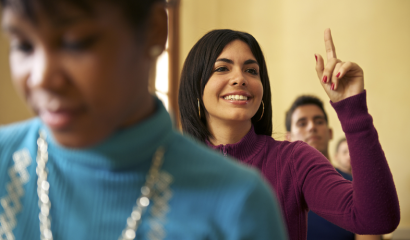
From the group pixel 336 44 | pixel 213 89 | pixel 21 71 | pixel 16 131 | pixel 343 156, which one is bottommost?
pixel 343 156

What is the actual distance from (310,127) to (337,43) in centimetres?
276

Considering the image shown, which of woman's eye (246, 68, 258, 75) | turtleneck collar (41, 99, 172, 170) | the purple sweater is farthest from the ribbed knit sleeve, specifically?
turtleneck collar (41, 99, 172, 170)

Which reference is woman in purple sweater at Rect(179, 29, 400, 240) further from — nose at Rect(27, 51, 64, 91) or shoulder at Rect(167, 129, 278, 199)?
nose at Rect(27, 51, 64, 91)

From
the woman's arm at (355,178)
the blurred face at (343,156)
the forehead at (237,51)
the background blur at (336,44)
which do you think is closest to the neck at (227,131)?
the forehead at (237,51)

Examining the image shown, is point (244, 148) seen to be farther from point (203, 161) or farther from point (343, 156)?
point (343, 156)

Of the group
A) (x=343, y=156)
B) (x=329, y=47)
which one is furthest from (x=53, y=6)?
(x=343, y=156)

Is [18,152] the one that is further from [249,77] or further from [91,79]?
[249,77]

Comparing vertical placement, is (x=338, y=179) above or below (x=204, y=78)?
below

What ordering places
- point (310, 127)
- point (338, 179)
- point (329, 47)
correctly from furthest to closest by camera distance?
1. point (310, 127)
2. point (329, 47)
3. point (338, 179)

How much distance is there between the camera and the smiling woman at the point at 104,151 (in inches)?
20.3

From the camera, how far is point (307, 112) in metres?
2.97

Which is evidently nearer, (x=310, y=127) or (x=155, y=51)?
(x=155, y=51)

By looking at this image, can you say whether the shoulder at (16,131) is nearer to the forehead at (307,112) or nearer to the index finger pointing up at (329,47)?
the index finger pointing up at (329,47)

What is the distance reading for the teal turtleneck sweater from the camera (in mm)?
621
